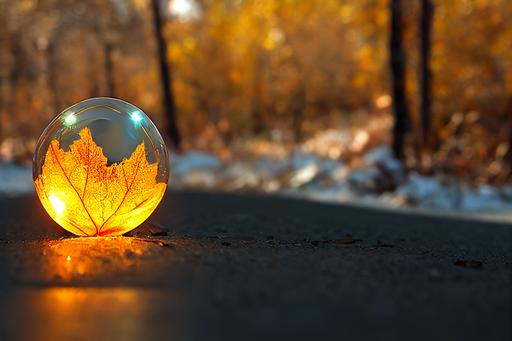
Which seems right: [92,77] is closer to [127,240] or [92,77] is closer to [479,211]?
[479,211]

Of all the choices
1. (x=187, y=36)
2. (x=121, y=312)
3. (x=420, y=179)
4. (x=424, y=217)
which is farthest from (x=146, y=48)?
(x=121, y=312)

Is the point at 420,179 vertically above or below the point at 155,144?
below

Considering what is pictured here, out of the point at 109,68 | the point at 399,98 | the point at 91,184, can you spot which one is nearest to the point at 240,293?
the point at 91,184

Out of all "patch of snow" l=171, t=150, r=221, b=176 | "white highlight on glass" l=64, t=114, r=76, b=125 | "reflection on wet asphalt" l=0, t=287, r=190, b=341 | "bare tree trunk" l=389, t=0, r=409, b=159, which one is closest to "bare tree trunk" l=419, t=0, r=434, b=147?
"bare tree trunk" l=389, t=0, r=409, b=159

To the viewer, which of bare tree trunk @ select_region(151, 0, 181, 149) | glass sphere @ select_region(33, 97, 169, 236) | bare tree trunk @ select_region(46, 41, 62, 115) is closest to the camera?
glass sphere @ select_region(33, 97, 169, 236)

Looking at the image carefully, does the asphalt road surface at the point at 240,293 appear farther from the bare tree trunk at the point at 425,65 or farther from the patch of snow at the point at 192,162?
the patch of snow at the point at 192,162

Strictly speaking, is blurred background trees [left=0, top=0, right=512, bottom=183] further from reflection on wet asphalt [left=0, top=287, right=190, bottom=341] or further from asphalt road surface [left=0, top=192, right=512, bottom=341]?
reflection on wet asphalt [left=0, top=287, right=190, bottom=341]
